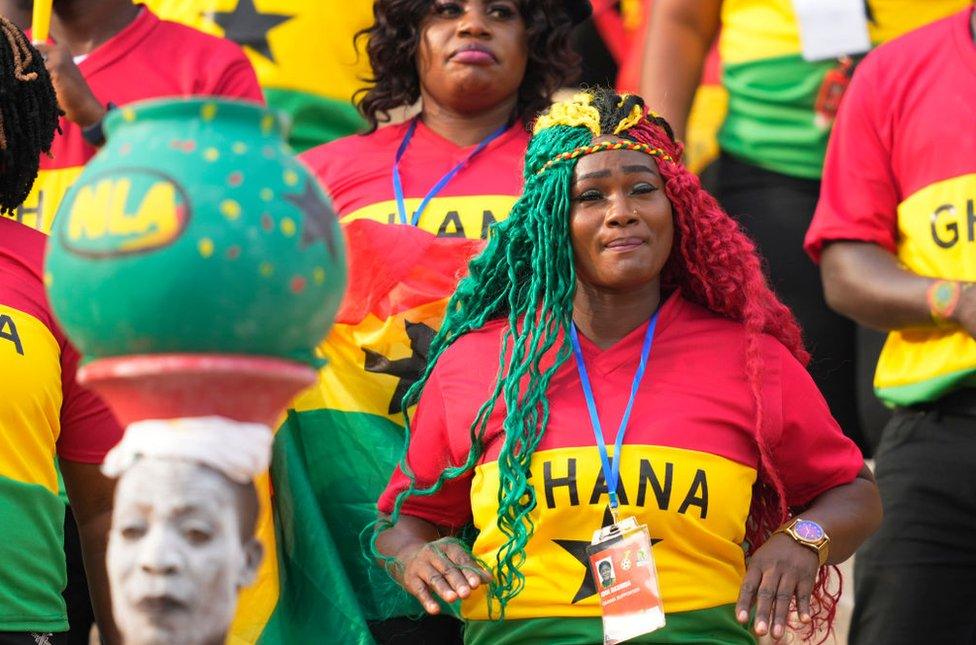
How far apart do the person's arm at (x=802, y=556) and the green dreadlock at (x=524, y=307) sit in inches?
16.3

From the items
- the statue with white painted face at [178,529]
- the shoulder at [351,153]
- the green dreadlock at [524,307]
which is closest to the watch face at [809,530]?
the green dreadlock at [524,307]

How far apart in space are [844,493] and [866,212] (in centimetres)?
93

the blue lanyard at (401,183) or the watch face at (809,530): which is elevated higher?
the blue lanyard at (401,183)

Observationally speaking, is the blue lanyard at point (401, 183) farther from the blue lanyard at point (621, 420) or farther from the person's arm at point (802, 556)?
the person's arm at point (802, 556)

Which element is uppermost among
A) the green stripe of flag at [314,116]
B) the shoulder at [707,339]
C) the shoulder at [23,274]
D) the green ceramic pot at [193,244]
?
the green ceramic pot at [193,244]

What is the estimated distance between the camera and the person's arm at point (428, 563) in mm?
3090

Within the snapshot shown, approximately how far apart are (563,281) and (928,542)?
1098 mm

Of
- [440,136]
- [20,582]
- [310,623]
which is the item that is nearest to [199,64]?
[440,136]

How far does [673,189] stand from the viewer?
348 cm

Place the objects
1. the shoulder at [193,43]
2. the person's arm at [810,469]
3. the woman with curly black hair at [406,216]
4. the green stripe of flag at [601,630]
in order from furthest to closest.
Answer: the shoulder at [193,43], the woman with curly black hair at [406,216], the person's arm at [810,469], the green stripe of flag at [601,630]

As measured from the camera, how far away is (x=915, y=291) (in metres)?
3.86

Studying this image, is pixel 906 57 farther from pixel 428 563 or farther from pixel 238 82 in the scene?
pixel 428 563

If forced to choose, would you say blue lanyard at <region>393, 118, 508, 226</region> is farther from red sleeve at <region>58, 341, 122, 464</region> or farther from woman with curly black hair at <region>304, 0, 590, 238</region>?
red sleeve at <region>58, 341, 122, 464</region>

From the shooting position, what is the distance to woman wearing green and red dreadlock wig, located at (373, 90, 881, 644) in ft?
→ 10.4
